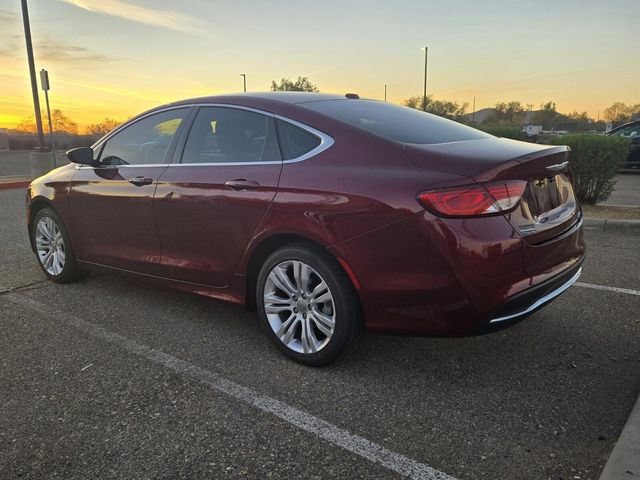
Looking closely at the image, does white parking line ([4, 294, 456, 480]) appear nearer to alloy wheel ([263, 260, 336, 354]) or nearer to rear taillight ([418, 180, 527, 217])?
alloy wheel ([263, 260, 336, 354])

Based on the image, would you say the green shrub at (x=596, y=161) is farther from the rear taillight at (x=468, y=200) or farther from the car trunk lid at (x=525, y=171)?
the rear taillight at (x=468, y=200)

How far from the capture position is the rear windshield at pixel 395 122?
10.2 ft

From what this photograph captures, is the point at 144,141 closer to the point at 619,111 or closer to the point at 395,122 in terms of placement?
the point at 395,122

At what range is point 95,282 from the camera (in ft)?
16.3

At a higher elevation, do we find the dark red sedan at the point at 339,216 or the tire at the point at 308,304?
the dark red sedan at the point at 339,216

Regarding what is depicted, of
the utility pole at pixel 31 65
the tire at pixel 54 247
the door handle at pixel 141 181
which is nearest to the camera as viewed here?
the door handle at pixel 141 181

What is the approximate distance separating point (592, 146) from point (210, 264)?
22.6 ft

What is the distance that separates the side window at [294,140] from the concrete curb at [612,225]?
5.16 metres

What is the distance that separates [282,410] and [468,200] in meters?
1.41

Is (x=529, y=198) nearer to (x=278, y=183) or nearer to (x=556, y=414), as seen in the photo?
(x=556, y=414)

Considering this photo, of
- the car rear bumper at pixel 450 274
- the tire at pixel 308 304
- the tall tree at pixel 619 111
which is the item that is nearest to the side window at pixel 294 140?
the tire at pixel 308 304

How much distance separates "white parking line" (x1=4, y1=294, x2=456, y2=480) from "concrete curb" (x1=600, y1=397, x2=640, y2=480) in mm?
624

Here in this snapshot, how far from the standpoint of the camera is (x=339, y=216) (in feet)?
9.36

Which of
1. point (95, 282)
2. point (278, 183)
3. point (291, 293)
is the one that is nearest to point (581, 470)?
point (291, 293)
